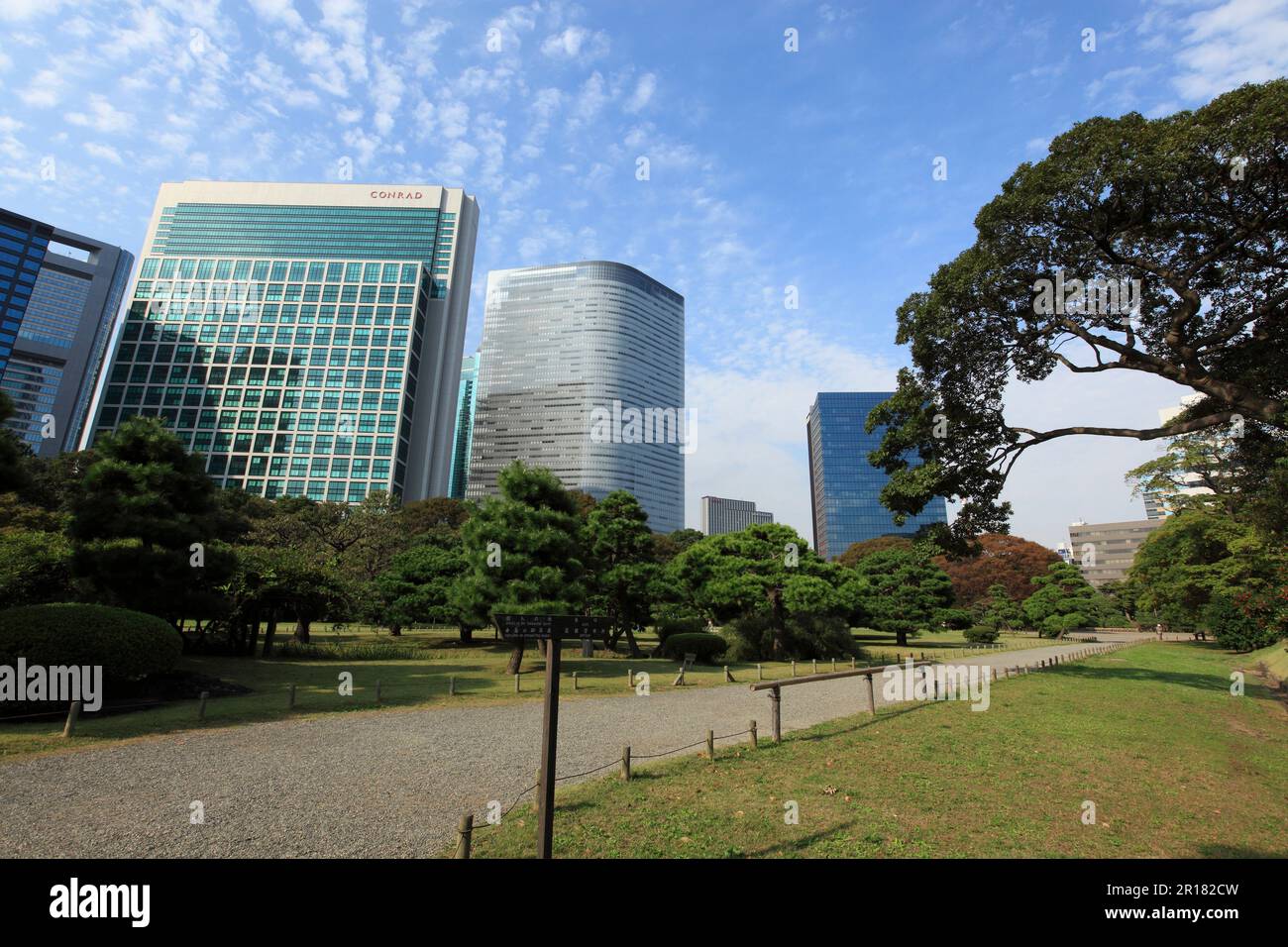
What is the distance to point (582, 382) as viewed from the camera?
433 ft

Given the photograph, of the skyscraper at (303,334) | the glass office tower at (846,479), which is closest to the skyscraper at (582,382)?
the skyscraper at (303,334)

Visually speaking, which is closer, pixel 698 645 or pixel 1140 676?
pixel 1140 676

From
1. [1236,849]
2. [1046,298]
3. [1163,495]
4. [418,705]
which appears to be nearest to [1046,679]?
[1046,298]

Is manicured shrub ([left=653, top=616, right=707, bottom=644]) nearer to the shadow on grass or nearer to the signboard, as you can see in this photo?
the shadow on grass

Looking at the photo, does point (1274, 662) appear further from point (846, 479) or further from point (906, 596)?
point (846, 479)

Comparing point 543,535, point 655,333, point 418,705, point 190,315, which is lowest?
point 418,705

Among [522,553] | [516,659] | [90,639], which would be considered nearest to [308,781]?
[90,639]

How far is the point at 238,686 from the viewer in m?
Result: 15.2

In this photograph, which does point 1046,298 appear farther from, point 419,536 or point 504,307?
point 504,307

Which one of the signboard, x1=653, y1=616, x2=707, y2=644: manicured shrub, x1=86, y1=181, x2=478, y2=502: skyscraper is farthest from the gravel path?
x1=86, y1=181, x2=478, y2=502: skyscraper

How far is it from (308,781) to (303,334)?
374ft

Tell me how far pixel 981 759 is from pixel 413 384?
109532 millimetres

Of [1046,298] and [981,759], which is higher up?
[1046,298]

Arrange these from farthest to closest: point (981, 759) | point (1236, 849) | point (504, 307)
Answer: point (504, 307) < point (981, 759) < point (1236, 849)
